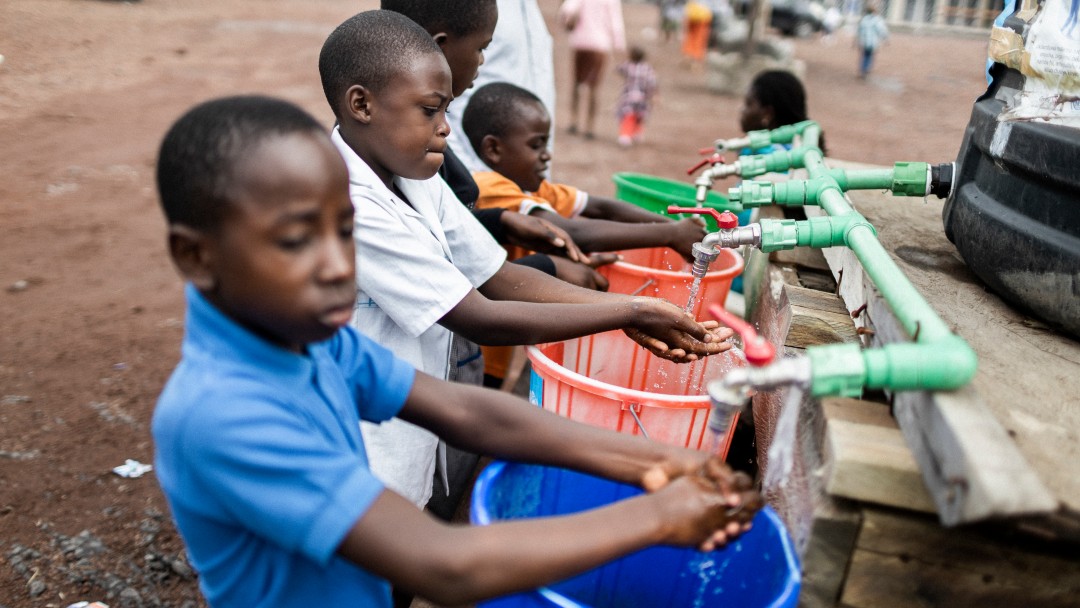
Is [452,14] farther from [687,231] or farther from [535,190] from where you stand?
[687,231]

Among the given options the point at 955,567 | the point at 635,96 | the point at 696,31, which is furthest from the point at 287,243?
the point at 696,31

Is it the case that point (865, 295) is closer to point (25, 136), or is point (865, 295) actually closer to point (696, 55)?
point (25, 136)

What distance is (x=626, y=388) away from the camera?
1865mm

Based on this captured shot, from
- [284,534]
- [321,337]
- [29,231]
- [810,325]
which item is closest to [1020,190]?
[810,325]

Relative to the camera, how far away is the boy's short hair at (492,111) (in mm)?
2773

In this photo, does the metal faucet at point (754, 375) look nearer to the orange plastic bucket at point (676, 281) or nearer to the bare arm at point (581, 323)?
the bare arm at point (581, 323)

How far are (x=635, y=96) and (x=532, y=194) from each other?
5.91 m

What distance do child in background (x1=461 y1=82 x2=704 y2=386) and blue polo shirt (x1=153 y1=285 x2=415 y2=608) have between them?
1.48 meters

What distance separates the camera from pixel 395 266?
1.71 meters

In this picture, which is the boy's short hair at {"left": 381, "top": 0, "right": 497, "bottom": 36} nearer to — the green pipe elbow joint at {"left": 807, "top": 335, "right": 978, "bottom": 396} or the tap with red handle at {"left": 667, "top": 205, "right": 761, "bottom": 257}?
the tap with red handle at {"left": 667, "top": 205, "right": 761, "bottom": 257}

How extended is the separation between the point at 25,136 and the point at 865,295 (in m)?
6.92

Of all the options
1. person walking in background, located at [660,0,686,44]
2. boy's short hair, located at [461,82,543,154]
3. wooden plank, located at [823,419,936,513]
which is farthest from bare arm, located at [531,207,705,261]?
person walking in background, located at [660,0,686,44]

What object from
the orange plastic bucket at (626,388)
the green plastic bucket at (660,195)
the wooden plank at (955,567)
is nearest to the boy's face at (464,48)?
the orange plastic bucket at (626,388)

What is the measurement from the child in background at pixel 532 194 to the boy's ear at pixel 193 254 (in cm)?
157
